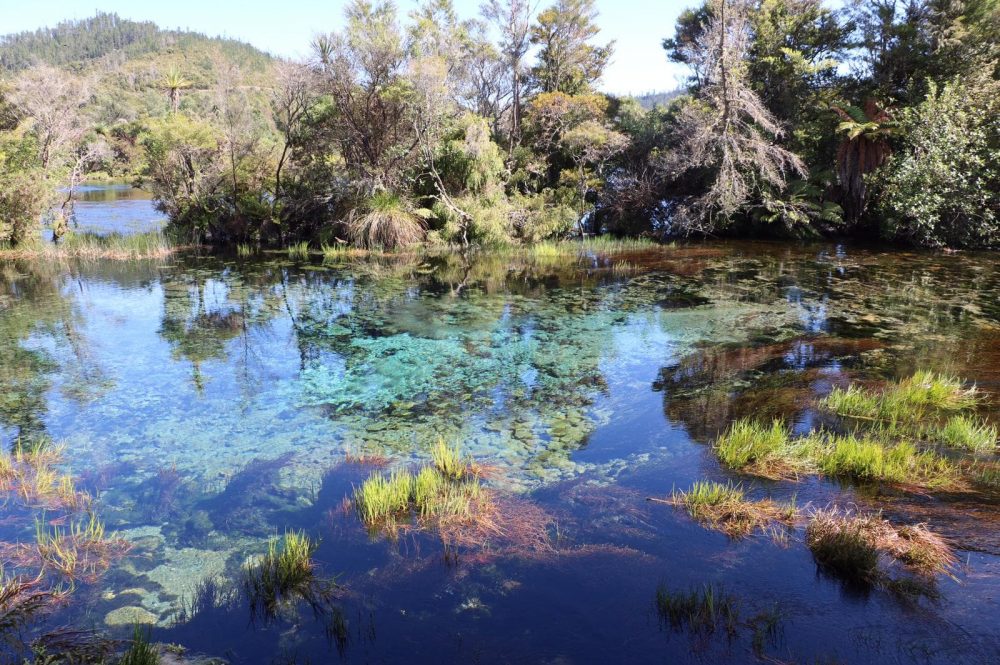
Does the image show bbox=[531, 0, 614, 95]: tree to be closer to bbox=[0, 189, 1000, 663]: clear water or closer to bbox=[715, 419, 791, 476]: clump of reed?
bbox=[0, 189, 1000, 663]: clear water

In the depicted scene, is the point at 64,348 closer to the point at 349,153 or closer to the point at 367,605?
the point at 367,605

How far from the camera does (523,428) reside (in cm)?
777

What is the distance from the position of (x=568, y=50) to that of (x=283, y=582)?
2468cm

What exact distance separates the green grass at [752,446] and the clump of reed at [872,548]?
125 cm

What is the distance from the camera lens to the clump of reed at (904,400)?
7555 mm

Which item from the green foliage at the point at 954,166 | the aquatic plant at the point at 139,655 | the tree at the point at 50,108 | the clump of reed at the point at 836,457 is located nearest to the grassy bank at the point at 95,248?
the tree at the point at 50,108

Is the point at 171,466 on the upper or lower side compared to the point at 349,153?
lower

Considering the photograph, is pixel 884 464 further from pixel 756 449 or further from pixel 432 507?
pixel 432 507

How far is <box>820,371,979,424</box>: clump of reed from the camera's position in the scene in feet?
24.8

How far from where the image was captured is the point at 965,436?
6.73m

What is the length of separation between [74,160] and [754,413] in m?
24.7

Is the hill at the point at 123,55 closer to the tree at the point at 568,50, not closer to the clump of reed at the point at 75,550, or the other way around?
the tree at the point at 568,50

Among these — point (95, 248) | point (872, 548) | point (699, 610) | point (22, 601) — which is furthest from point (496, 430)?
point (95, 248)

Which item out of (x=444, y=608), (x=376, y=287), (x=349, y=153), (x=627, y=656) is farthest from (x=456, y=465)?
(x=349, y=153)
